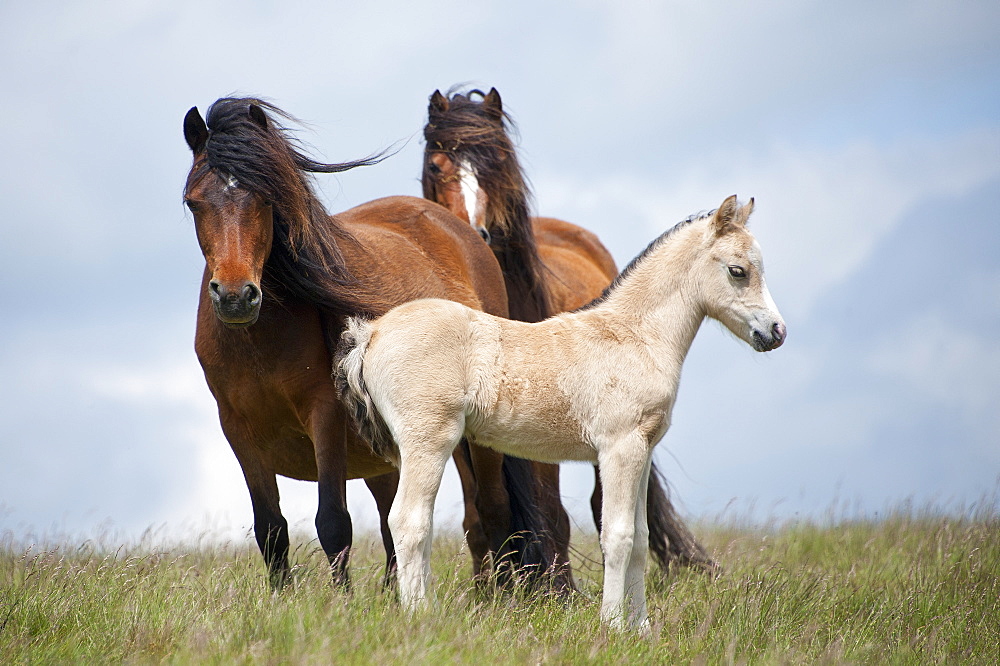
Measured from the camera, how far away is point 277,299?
4766mm

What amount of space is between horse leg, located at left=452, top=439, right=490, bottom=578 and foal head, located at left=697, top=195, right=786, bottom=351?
211cm

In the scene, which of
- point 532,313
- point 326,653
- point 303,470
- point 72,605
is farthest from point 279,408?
point 532,313

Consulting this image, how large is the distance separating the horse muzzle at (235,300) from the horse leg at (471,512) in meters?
2.12

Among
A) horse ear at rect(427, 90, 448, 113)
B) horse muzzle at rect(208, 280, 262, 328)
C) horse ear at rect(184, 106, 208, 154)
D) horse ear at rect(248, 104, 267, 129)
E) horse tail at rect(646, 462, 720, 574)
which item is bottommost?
horse tail at rect(646, 462, 720, 574)

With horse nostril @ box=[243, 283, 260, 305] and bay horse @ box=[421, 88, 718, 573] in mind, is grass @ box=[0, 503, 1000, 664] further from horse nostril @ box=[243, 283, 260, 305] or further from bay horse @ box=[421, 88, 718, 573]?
horse nostril @ box=[243, 283, 260, 305]

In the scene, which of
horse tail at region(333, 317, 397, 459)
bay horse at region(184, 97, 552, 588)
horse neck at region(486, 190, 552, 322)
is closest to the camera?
horse tail at region(333, 317, 397, 459)

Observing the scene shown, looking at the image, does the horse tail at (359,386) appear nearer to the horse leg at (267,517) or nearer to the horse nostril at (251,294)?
the horse nostril at (251,294)

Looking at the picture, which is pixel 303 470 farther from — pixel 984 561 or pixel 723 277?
pixel 984 561

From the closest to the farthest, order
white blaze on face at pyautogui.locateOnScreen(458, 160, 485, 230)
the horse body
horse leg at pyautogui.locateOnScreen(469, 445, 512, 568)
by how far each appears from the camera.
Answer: horse leg at pyautogui.locateOnScreen(469, 445, 512, 568) < white blaze on face at pyautogui.locateOnScreen(458, 160, 485, 230) < the horse body

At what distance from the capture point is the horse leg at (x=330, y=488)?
15.3 feet

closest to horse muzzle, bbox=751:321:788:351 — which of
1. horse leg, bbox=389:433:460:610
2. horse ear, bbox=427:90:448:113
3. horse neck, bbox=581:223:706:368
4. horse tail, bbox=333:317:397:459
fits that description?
horse neck, bbox=581:223:706:368

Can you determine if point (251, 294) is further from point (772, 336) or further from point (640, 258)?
point (772, 336)

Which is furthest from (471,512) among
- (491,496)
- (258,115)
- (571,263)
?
(571,263)

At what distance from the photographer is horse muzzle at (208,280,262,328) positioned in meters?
4.16
